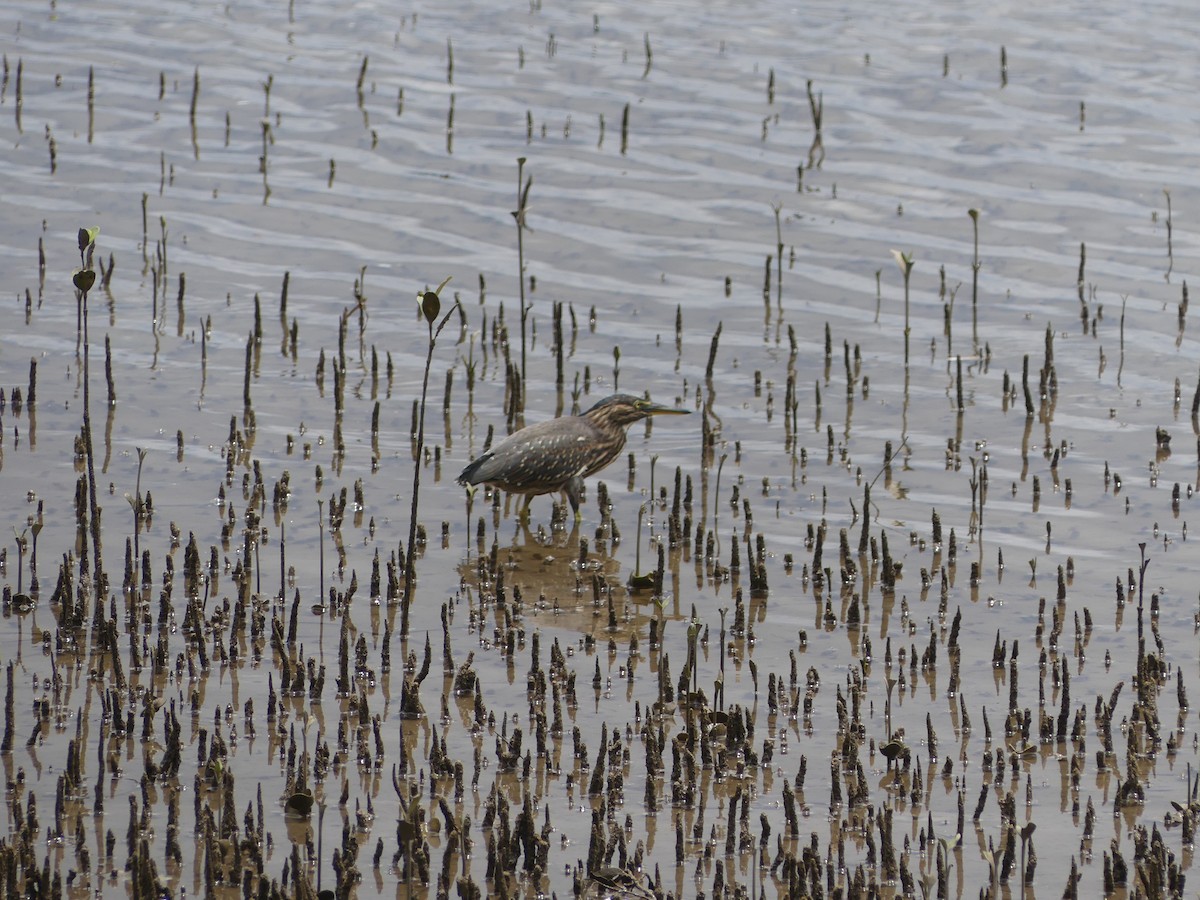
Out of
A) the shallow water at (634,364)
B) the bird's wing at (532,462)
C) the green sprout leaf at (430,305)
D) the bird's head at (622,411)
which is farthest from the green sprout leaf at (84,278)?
the bird's head at (622,411)

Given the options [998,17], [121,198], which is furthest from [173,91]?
[998,17]

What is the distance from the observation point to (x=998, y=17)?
20.5 meters

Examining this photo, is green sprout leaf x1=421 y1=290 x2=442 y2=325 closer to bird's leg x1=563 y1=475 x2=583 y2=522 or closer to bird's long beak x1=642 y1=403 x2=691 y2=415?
bird's leg x1=563 y1=475 x2=583 y2=522

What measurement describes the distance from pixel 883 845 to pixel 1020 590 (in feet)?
10.2

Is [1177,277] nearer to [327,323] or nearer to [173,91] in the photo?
[327,323]

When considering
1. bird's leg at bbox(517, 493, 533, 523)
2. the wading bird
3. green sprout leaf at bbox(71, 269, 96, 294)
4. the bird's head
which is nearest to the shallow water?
bird's leg at bbox(517, 493, 533, 523)

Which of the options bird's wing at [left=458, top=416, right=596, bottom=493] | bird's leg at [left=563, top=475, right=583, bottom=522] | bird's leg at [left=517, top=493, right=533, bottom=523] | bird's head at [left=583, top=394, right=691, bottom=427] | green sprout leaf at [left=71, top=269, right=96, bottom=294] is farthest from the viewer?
bird's head at [left=583, top=394, right=691, bottom=427]

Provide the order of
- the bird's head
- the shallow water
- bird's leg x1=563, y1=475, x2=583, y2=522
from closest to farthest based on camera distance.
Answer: the shallow water, bird's leg x1=563, y1=475, x2=583, y2=522, the bird's head

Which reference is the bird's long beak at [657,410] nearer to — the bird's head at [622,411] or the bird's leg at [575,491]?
the bird's head at [622,411]

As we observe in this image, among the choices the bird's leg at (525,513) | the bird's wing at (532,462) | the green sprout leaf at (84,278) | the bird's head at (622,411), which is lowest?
the bird's leg at (525,513)

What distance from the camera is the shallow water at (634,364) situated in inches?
253

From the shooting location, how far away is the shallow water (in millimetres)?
6430

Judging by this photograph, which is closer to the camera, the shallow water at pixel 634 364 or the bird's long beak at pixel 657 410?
the shallow water at pixel 634 364

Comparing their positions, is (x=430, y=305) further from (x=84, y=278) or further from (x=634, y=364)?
(x=634, y=364)
